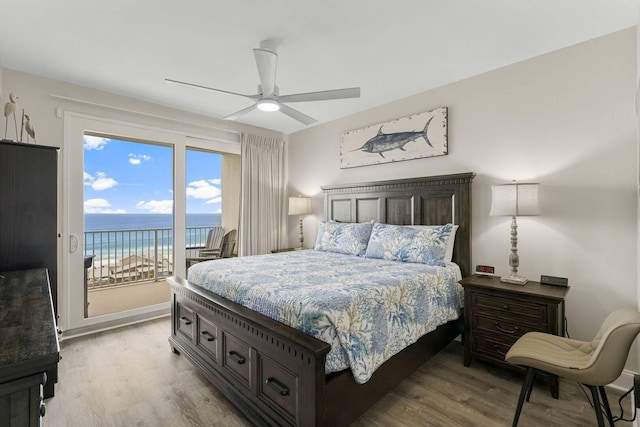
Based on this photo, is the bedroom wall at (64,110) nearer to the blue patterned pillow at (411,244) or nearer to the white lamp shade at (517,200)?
the blue patterned pillow at (411,244)

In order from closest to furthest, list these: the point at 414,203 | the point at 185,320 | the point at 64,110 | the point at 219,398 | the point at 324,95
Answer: the point at 219,398, the point at 324,95, the point at 185,320, the point at 64,110, the point at 414,203

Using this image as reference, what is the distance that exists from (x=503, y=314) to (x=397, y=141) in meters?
2.19

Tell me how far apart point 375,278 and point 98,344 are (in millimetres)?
2945

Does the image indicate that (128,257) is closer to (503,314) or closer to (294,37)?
(294,37)

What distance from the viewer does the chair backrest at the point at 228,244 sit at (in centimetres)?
486

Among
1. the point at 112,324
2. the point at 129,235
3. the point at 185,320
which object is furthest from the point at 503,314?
the point at 129,235

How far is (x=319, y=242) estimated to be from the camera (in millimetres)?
3934

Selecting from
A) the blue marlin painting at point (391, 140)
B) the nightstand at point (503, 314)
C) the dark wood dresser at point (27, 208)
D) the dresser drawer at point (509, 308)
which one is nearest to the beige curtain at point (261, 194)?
the blue marlin painting at point (391, 140)

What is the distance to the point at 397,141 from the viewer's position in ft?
12.1

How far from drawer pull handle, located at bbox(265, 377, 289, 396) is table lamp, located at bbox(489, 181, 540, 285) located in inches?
77.8

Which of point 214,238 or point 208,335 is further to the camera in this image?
point 214,238

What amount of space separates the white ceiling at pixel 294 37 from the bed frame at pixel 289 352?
116cm

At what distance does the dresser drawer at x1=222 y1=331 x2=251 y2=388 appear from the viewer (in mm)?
1948

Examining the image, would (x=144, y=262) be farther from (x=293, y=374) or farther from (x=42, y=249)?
(x=293, y=374)
